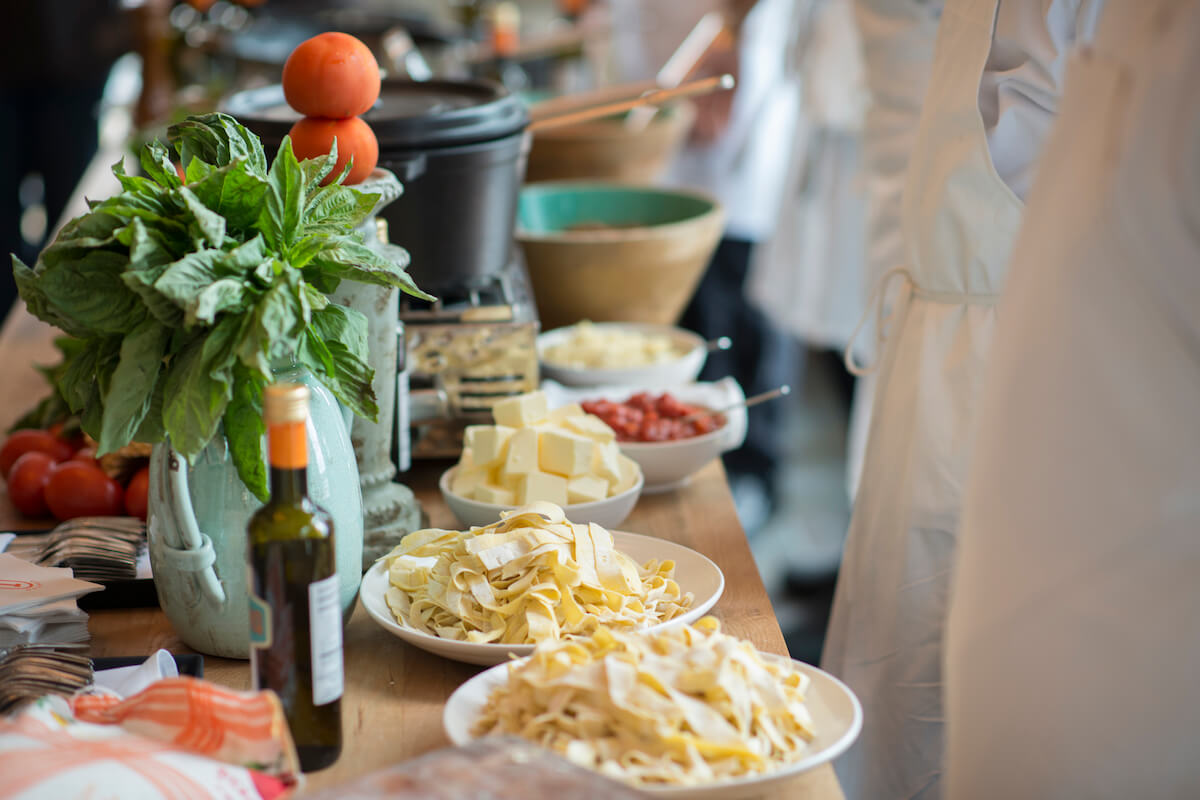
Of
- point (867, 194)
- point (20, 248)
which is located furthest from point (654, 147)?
point (20, 248)

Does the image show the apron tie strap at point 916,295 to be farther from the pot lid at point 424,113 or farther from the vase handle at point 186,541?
the vase handle at point 186,541

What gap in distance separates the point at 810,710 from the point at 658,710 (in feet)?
0.44

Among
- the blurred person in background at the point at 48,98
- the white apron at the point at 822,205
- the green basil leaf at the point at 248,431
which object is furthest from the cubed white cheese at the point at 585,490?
the blurred person in background at the point at 48,98

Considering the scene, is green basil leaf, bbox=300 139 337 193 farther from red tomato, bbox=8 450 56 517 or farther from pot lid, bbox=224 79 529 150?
red tomato, bbox=8 450 56 517

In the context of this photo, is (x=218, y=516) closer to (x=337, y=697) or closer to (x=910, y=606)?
(x=337, y=697)

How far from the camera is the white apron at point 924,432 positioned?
3.83ft

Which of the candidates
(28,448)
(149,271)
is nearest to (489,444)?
(149,271)

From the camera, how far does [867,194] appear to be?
235 cm

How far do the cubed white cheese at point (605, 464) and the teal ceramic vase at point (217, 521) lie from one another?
0.99ft

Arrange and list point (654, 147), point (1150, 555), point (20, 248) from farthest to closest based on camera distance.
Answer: point (20, 248)
point (654, 147)
point (1150, 555)

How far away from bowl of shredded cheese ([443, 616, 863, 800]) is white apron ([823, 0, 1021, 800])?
19.3 inches

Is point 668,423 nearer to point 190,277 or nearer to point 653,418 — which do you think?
point 653,418

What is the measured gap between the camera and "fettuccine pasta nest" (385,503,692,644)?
3.02ft

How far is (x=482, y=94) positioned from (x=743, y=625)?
0.81m
